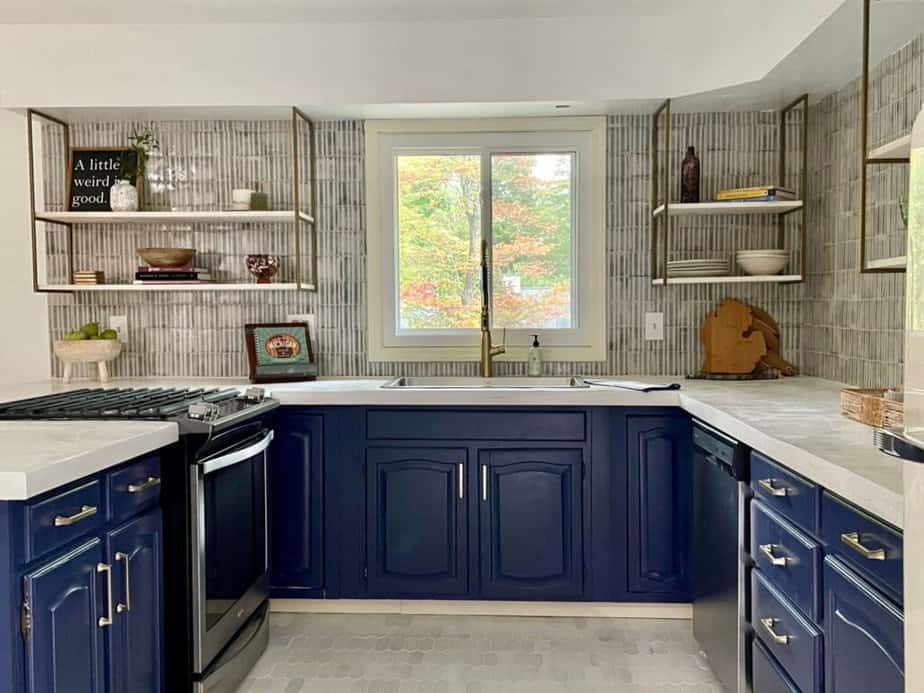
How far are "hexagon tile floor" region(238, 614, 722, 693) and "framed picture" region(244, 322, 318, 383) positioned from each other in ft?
3.29

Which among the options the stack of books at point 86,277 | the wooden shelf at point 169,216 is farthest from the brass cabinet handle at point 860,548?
the stack of books at point 86,277

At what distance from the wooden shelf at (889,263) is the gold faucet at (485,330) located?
1625 mm

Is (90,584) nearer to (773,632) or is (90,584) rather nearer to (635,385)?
(773,632)

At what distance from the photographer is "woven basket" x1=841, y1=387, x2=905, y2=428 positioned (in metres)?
1.95

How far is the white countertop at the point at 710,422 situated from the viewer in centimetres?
154

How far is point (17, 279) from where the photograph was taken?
12.1ft

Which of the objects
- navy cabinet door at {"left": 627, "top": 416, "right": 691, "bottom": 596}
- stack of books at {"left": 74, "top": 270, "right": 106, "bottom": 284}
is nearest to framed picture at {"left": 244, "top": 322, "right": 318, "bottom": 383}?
stack of books at {"left": 74, "top": 270, "right": 106, "bottom": 284}

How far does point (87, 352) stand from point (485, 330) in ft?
5.61

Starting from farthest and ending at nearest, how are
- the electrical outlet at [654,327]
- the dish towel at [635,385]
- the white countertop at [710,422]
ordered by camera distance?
the electrical outlet at [654,327]
the dish towel at [635,385]
the white countertop at [710,422]

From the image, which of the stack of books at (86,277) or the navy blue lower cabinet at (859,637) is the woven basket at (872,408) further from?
the stack of books at (86,277)

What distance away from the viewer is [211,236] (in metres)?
3.70

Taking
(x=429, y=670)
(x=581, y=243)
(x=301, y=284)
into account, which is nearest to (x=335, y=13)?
(x=301, y=284)

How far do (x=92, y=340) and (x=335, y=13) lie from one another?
5.60ft

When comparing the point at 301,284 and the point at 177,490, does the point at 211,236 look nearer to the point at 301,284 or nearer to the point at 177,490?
the point at 301,284
